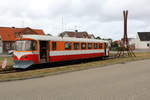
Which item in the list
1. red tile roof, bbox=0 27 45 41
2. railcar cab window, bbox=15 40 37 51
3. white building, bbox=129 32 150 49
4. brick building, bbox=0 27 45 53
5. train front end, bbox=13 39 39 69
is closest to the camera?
train front end, bbox=13 39 39 69

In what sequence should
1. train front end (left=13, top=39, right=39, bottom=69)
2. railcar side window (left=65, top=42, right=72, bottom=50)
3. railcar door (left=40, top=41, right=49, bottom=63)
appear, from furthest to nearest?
railcar side window (left=65, top=42, right=72, bottom=50), railcar door (left=40, top=41, right=49, bottom=63), train front end (left=13, top=39, right=39, bottom=69)

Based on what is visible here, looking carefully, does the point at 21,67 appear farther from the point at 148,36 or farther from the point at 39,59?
the point at 148,36

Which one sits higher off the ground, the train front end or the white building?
the white building

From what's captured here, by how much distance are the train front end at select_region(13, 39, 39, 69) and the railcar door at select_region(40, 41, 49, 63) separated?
684 mm

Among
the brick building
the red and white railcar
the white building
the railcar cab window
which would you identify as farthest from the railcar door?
the white building

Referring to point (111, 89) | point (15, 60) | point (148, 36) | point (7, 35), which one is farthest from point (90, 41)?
→ point (148, 36)

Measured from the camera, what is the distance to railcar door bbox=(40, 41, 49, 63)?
51.5 ft

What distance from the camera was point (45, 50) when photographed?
16000mm

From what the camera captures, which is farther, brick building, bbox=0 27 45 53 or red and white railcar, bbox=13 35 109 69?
brick building, bbox=0 27 45 53

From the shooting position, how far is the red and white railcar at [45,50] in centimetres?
1471

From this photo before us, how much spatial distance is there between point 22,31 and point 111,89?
52689 mm

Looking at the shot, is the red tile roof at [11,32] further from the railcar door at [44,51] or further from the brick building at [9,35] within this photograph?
the railcar door at [44,51]

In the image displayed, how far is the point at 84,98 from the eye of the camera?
20.6 ft

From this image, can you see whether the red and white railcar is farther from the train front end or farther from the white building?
the white building
